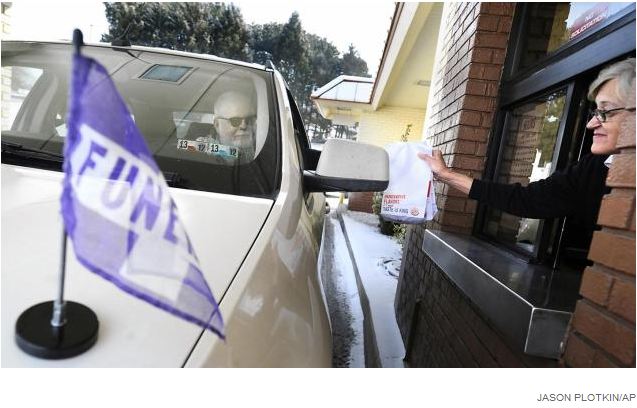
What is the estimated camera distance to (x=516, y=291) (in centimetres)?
160

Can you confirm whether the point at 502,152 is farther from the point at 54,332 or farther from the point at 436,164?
the point at 54,332

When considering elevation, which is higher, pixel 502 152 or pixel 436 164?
pixel 502 152

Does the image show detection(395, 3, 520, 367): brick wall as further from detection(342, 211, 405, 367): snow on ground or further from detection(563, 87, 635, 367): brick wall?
detection(563, 87, 635, 367): brick wall

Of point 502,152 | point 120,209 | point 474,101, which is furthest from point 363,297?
point 120,209

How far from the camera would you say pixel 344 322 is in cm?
381

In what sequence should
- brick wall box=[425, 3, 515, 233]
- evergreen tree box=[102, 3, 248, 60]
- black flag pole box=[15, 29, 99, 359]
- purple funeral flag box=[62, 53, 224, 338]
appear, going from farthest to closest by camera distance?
evergreen tree box=[102, 3, 248, 60] < brick wall box=[425, 3, 515, 233] < black flag pole box=[15, 29, 99, 359] < purple funeral flag box=[62, 53, 224, 338]

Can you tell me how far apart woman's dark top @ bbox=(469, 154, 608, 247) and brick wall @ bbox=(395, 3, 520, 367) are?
1.88ft

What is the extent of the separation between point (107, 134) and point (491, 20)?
276 centimetres

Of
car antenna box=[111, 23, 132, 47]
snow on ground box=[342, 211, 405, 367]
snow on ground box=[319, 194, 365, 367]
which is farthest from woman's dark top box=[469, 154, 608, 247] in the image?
car antenna box=[111, 23, 132, 47]

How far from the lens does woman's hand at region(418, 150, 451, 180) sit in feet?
7.11

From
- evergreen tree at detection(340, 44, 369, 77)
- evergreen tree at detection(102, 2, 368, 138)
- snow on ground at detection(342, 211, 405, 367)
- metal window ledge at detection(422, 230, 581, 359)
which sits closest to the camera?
metal window ledge at detection(422, 230, 581, 359)

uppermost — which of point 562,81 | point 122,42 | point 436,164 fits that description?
point 562,81

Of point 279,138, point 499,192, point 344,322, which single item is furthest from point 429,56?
point 279,138

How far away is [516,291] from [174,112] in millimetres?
1566
